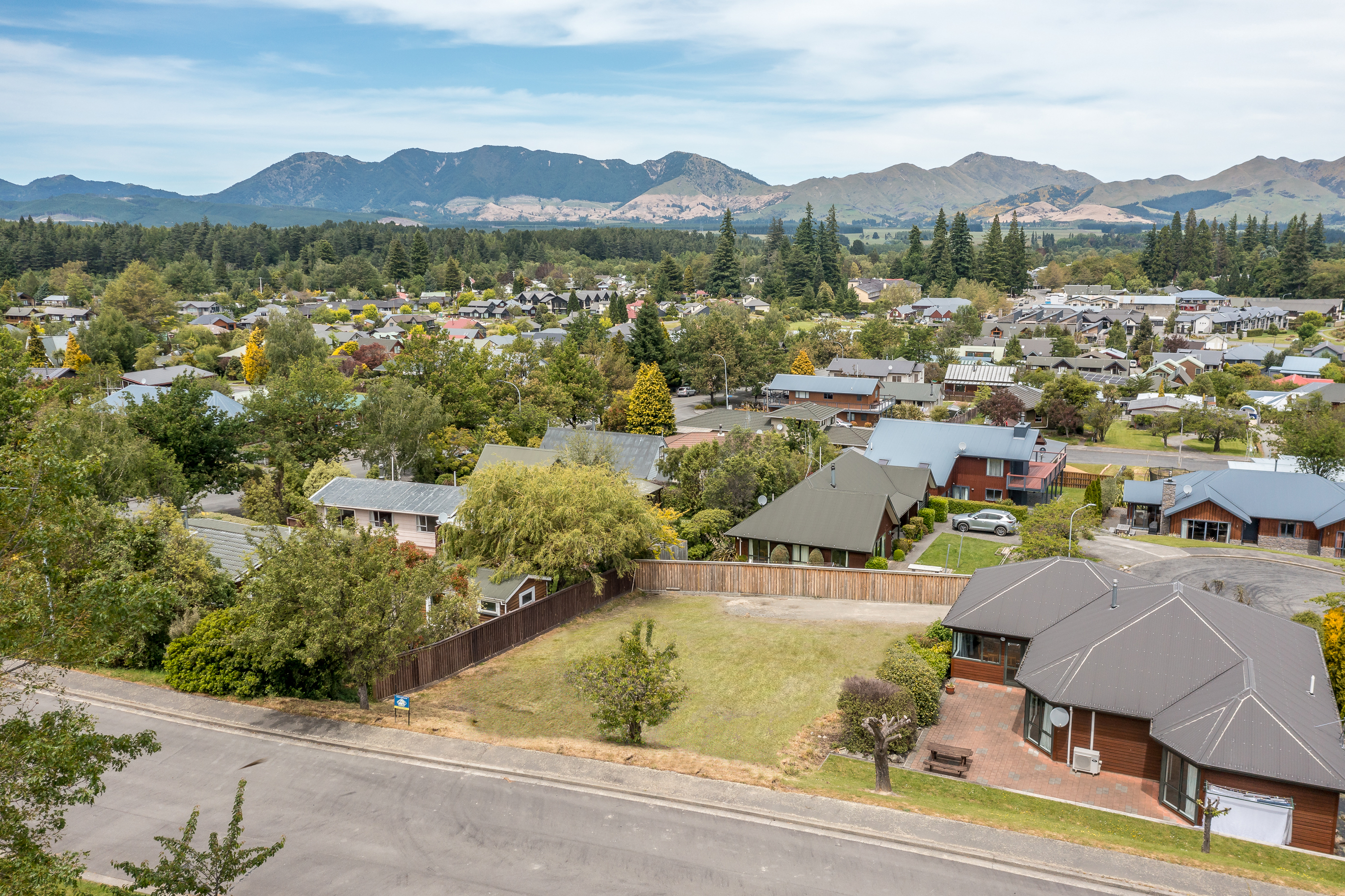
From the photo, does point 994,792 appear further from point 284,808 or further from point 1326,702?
point 284,808

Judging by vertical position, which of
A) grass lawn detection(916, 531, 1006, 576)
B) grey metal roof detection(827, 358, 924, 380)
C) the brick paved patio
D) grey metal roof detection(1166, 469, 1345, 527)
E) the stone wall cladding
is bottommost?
the stone wall cladding

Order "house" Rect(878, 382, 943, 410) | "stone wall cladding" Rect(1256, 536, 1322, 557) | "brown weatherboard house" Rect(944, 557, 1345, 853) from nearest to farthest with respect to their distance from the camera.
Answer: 1. "brown weatherboard house" Rect(944, 557, 1345, 853)
2. "stone wall cladding" Rect(1256, 536, 1322, 557)
3. "house" Rect(878, 382, 943, 410)

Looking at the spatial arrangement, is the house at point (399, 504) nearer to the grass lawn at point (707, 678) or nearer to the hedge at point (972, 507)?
the grass lawn at point (707, 678)

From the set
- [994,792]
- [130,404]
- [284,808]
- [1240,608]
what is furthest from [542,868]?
[130,404]

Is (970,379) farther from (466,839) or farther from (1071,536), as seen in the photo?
(466,839)

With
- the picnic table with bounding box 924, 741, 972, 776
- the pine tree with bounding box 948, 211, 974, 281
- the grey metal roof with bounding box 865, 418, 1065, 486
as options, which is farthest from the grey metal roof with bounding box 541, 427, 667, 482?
the pine tree with bounding box 948, 211, 974, 281

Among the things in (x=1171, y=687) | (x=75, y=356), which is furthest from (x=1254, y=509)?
(x=75, y=356)

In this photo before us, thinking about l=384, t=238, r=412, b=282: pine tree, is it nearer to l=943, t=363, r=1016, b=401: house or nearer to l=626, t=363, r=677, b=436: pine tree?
l=943, t=363, r=1016, b=401: house
